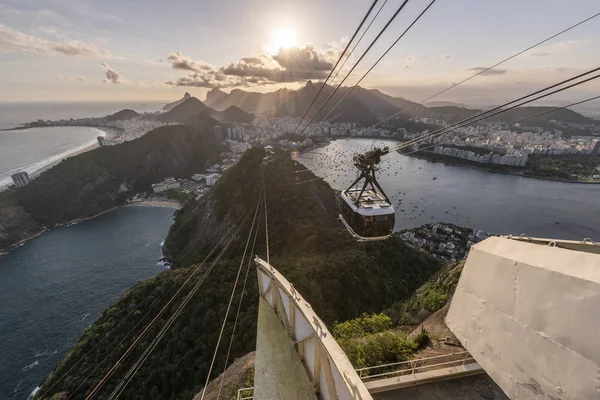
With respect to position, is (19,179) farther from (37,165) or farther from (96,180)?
(37,165)

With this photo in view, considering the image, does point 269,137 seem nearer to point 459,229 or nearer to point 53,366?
point 459,229

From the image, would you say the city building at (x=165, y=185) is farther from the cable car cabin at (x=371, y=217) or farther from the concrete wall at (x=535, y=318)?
the concrete wall at (x=535, y=318)

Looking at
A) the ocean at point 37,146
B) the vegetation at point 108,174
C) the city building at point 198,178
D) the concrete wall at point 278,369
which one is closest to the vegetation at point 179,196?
the city building at point 198,178

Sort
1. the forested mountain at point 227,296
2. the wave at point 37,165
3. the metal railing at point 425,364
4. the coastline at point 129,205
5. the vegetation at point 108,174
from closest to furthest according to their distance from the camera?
1. the metal railing at point 425,364
2. the forested mountain at point 227,296
3. the coastline at point 129,205
4. the vegetation at point 108,174
5. the wave at point 37,165

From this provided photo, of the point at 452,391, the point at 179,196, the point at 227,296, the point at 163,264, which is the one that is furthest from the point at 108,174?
the point at 452,391

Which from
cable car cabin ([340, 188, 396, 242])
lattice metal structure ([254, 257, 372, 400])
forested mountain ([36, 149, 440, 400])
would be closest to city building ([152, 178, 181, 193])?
forested mountain ([36, 149, 440, 400])
